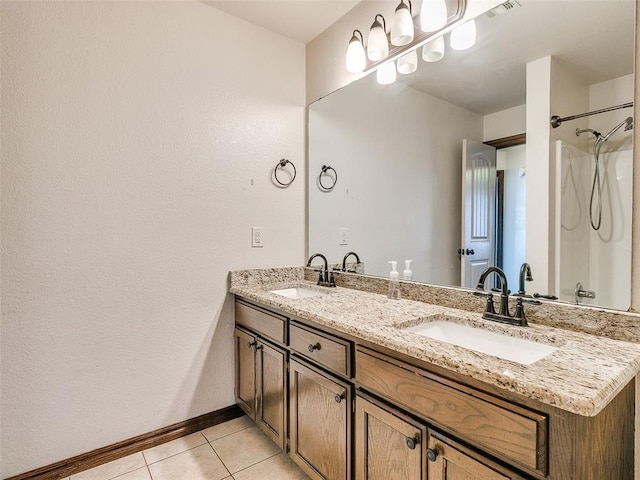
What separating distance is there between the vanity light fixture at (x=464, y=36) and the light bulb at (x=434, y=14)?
A: 0.07 metres

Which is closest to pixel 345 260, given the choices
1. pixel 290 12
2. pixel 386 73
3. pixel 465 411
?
pixel 386 73

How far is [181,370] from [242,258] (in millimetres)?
717

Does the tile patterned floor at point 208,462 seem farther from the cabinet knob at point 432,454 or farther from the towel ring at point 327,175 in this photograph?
the towel ring at point 327,175

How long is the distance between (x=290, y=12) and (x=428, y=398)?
7.01 feet

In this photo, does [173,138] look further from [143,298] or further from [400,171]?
[400,171]

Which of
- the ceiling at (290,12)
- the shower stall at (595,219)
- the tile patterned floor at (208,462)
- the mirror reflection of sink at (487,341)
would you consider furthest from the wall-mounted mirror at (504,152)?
the tile patterned floor at (208,462)

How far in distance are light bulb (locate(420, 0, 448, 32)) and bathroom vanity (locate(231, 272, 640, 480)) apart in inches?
50.2

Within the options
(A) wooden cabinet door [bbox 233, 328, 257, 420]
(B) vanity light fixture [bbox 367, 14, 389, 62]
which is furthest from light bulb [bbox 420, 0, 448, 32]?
(A) wooden cabinet door [bbox 233, 328, 257, 420]

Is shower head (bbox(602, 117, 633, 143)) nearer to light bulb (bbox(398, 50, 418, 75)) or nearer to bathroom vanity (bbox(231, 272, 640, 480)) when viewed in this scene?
bathroom vanity (bbox(231, 272, 640, 480))

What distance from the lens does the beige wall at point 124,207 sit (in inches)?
58.4

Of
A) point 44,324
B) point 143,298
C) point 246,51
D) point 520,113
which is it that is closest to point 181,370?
point 143,298

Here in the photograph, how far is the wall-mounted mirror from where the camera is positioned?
3.54ft

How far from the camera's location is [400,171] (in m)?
1.86

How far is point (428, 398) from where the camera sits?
954mm
